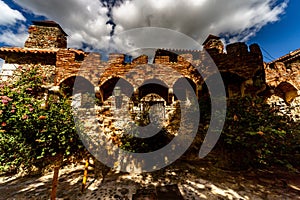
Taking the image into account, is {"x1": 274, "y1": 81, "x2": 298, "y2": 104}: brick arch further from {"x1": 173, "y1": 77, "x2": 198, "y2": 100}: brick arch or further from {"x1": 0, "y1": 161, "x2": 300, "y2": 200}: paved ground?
{"x1": 0, "y1": 161, "x2": 300, "y2": 200}: paved ground

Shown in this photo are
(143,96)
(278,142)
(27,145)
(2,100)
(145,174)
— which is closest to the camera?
(2,100)

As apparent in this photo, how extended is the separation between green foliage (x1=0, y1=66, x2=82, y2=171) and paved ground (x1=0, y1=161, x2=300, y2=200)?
1027 millimetres

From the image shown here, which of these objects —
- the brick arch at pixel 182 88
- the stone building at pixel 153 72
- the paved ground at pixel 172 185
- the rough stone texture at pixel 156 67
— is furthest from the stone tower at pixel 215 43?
the paved ground at pixel 172 185

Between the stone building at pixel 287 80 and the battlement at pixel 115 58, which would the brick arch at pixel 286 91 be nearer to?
the stone building at pixel 287 80

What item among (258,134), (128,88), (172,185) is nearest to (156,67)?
(128,88)

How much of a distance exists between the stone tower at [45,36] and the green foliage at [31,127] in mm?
6804

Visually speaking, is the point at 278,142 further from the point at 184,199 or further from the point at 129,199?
the point at 129,199

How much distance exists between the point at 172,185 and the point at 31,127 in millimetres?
4130

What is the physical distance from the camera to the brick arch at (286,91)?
709 cm

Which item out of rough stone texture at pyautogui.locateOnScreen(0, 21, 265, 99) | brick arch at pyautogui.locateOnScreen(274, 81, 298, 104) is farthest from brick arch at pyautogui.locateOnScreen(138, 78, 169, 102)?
brick arch at pyautogui.locateOnScreen(274, 81, 298, 104)

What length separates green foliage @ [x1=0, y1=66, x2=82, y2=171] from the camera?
3518 mm

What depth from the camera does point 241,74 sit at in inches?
234

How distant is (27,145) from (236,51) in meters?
8.26

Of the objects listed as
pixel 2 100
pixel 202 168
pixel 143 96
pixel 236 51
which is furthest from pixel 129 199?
pixel 236 51
